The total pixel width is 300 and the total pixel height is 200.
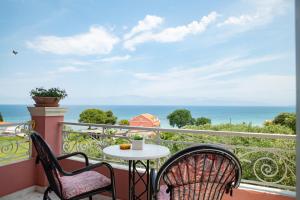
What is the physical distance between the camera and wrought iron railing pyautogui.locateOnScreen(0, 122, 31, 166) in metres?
3.16

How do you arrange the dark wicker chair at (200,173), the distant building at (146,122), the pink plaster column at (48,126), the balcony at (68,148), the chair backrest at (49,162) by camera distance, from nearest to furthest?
the dark wicker chair at (200,173) → the chair backrest at (49,162) → the balcony at (68,148) → the pink plaster column at (48,126) → the distant building at (146,122)

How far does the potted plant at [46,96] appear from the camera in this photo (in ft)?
11.4

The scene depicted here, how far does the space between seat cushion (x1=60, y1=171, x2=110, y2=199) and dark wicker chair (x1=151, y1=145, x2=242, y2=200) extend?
78 cm

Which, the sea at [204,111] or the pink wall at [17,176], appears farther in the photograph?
the sea at [204,111]

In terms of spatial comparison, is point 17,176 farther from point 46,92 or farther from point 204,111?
point 204,111

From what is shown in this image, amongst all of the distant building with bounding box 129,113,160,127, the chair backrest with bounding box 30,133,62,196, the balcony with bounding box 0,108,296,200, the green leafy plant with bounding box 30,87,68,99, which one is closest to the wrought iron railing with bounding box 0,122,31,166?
the balcony with bounding box 0,108,296,200

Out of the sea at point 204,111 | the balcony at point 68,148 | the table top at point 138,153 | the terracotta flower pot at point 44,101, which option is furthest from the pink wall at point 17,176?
the sea at point 204,111

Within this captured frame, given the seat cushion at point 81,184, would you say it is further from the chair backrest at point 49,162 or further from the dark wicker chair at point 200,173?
the dark wicker chair at point 200,173

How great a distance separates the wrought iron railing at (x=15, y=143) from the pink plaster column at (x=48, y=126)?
4.7 inches

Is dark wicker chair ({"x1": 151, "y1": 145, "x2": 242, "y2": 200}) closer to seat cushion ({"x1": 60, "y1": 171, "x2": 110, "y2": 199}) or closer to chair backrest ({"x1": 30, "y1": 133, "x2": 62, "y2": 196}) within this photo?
seat cushion ({"x1": 60, "y1": 171, "x2": 110, "y2": 199})

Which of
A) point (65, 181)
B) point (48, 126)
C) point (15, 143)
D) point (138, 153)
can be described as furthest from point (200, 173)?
point (15, 143)

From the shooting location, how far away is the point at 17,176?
3277mm

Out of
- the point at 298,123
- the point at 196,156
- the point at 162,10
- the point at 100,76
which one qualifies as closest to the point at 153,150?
the point at 196,156

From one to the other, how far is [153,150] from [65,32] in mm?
16468
